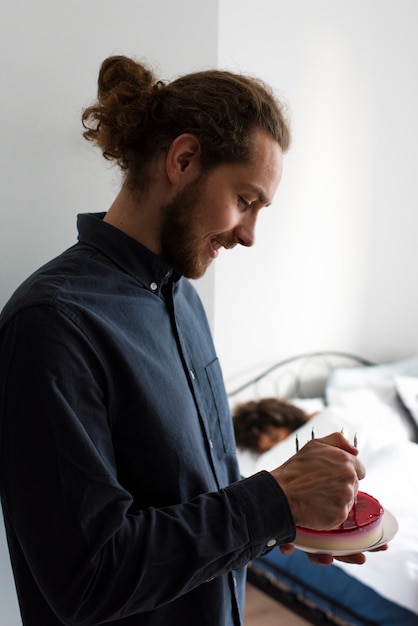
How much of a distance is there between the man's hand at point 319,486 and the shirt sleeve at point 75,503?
98 mm

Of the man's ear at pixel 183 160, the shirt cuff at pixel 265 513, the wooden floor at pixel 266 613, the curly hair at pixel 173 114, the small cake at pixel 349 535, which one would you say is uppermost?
the curly hair at pixel 173 114

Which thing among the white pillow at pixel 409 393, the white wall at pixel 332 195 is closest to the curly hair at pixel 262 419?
the white wall at pixel 332 195

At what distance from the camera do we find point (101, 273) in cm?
99

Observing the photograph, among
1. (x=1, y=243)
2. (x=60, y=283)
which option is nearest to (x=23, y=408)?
(x=60, y=283)

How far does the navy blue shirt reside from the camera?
802mm

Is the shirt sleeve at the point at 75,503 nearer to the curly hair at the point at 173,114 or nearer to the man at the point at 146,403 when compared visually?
the man at the point at 146,403

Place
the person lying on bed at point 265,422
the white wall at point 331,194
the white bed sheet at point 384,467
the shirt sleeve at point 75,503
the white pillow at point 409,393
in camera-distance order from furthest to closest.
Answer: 1. the white wall at point 331,194
2. the white pillow at point 409,393
3. the person lying on bed at point 265,422
4. the white bed sheet at point 384,467
5. the shirt sleeve at point 75,503

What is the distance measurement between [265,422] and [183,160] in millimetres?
1644

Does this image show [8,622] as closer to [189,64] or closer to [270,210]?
[189,64]

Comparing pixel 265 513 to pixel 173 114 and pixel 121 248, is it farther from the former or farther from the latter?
pixel 173 114

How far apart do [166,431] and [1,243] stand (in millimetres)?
422

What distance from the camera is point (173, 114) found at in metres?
1.05

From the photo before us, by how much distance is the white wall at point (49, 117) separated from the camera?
109 cm

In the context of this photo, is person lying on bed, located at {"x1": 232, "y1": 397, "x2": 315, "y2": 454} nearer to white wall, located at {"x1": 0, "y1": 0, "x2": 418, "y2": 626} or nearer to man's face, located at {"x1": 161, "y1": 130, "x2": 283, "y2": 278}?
white wall, located at {"x1": 0, "y1": 0, "x2": 418, "y2": 626}
